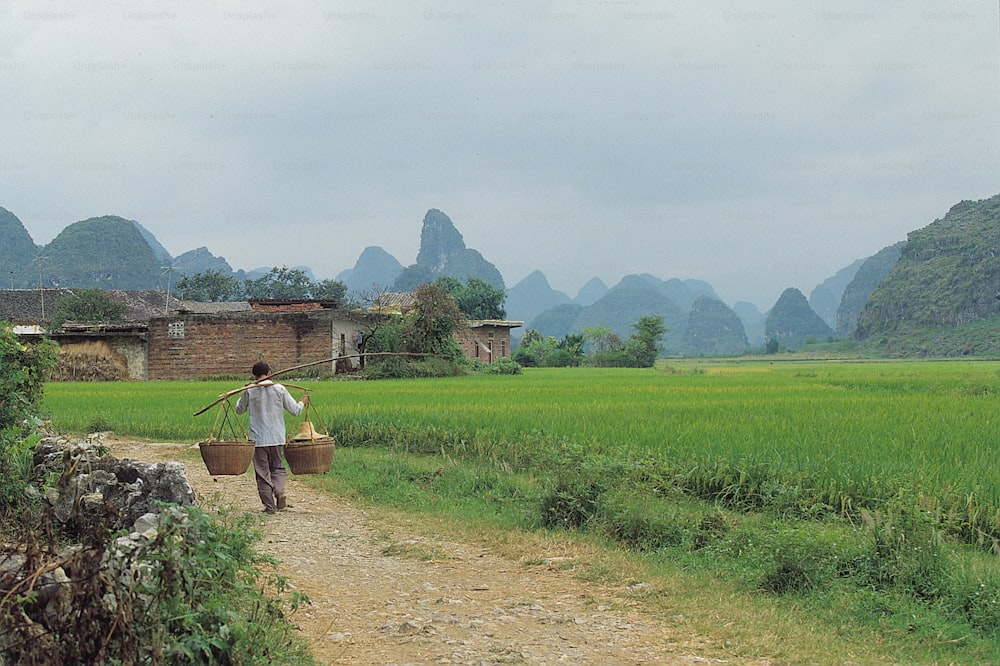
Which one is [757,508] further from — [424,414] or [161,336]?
[161,336]

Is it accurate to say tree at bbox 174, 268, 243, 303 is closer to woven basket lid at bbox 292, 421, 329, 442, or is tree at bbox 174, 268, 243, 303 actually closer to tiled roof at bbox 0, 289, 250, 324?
tiled roof at bbox 0, 289, 250, 324

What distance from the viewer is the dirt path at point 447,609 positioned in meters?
4.31

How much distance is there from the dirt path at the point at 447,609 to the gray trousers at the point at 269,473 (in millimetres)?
663

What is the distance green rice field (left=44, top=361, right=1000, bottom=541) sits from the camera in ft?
23.8

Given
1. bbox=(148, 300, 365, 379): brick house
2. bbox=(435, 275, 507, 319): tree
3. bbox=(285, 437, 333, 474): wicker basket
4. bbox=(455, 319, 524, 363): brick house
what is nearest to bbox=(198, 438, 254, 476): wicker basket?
bbox=(285, 437, 333, 474): wicker basket

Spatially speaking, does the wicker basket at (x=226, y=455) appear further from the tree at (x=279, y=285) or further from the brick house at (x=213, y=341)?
the tree at (x=279, y=285)

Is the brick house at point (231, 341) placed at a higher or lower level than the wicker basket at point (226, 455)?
higher

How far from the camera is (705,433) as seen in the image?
9961mm

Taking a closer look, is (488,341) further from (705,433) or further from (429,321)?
(705,433)

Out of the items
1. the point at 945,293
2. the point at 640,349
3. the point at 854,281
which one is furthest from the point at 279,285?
the point at 854,281

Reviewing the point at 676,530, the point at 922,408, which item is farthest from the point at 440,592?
the point at 922,408

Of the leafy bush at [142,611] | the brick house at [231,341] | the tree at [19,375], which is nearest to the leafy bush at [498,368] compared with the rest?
the brick house at [231,341]

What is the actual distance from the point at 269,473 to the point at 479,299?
5186 cm

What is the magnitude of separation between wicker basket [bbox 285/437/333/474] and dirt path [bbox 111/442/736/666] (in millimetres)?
818
